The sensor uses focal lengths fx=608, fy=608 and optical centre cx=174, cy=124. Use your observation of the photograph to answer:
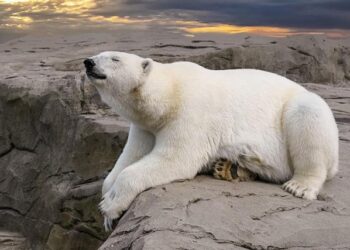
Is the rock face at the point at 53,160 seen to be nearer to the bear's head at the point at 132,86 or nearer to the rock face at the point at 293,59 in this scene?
the bear's head at the point at 132,86

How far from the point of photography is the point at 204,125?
186 inches

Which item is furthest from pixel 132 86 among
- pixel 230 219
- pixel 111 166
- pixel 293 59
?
pixel 293 59

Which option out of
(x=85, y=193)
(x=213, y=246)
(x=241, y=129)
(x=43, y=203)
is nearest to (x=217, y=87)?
(x=241, y=129)

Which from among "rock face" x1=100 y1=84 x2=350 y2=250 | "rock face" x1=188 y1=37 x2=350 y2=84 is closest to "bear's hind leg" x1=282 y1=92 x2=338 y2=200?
"rock face" x1=100 y1=84 x2=350 y2=250

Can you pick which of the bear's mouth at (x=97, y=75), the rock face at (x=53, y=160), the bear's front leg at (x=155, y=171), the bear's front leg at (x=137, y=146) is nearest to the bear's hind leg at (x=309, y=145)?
the bear's front leg at (x=155, y=171)

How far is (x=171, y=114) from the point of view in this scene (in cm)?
470

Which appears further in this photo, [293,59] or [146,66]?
[293,59]

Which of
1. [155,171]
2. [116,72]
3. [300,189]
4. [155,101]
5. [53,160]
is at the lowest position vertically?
[53,160]

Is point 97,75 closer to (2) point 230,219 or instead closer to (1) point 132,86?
(1) point 132,86

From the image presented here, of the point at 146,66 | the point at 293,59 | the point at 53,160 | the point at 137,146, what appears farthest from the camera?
the point at 293,59

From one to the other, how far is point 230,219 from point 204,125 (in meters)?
0.88

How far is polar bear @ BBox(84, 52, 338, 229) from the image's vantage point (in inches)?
182

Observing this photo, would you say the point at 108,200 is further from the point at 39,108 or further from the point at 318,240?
the point at 39,108

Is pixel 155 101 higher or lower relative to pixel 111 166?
higher
